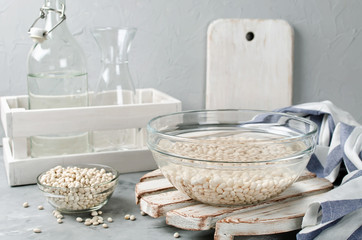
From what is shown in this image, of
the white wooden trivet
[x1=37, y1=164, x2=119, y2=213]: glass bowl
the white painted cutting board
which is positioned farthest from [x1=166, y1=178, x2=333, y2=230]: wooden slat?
the white painted cutting board

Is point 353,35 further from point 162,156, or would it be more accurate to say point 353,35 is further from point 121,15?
point 162,156

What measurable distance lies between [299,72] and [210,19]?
323mm

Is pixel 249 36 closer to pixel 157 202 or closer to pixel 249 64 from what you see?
pixel 249 64

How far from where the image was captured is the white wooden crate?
3.13 feet

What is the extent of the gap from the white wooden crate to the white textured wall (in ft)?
0.79

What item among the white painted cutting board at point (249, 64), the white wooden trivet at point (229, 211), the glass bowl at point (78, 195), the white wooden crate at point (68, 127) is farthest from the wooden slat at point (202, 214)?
the white painted cutting board at point (249, 64)

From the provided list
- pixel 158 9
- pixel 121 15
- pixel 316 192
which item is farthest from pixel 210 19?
pixel 316 192

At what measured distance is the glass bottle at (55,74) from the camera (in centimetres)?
101

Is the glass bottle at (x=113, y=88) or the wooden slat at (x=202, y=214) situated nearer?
the wooden slat at (x=202, y=214)

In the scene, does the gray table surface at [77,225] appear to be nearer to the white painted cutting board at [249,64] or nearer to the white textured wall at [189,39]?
the white textured wall at [189,39]

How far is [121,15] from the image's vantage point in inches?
50.9

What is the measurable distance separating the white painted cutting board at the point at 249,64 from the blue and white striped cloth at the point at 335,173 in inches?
12.1

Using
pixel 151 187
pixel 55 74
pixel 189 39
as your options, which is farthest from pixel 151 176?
pixel 189 39

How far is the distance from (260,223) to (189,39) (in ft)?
2.53
